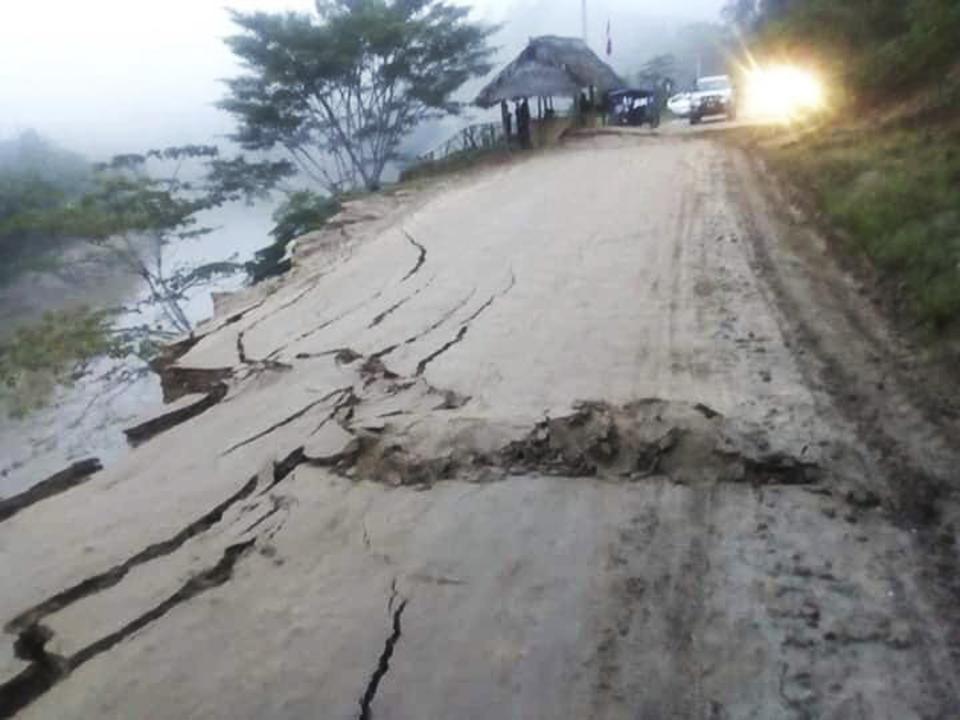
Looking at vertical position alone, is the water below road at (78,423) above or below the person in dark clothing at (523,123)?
below

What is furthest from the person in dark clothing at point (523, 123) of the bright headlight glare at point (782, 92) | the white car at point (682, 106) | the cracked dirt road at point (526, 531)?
the cracked dirt road at point (526, 531)

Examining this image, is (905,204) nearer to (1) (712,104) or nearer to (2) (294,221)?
(2) (294,221)

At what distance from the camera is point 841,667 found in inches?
70.5

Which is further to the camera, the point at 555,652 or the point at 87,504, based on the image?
the point at 87,504

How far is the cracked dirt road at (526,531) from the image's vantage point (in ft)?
6.09

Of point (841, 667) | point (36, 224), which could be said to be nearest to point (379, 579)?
point (841, 667)

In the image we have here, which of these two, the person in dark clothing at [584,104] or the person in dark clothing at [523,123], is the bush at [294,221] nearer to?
the person in dark clothing at [523,123]

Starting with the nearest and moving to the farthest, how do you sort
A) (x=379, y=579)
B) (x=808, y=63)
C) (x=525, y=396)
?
(x=379, y=579), (x=525, y=396), (x=808, y=63)

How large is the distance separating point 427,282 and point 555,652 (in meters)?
4.06

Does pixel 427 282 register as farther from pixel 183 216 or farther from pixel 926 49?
pixel 183 216

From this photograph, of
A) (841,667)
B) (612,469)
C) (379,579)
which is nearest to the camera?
(841,667)

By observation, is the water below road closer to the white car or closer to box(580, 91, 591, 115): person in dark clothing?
box(580, 91, 591, 115): person in dark clothing

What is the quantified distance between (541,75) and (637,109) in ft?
15.7

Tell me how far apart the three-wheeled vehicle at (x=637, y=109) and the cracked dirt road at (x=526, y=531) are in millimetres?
17394
